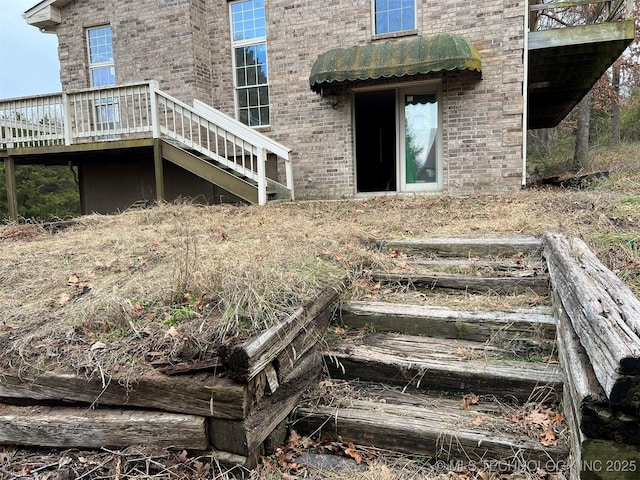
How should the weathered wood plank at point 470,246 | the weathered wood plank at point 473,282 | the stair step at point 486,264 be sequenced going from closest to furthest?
the weathered wood plank at point 473,282, the stair step at point 486,264, the weathered wood plank at point 470,246

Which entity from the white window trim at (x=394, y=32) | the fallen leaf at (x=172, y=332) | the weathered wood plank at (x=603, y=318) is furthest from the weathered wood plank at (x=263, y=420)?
the white window trim at (x=394, y=32)

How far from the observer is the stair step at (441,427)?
181 cm

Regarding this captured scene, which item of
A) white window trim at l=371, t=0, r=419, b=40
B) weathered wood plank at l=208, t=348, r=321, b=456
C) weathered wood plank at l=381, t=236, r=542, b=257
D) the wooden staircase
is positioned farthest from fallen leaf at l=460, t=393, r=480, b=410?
white window trim at l=371, t=0, r=419, b=40

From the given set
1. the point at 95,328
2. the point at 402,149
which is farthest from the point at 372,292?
the point at 402,149

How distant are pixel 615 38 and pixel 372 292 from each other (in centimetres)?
673

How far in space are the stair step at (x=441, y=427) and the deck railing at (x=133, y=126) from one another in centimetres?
537

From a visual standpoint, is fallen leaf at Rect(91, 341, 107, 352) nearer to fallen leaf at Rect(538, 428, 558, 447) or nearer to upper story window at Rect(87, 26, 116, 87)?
fallen leaf at Rect(538, 428, 558, 447)

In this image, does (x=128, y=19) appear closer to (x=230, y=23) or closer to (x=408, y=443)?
(x=230, y=23)

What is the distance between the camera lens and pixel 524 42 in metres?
7.34

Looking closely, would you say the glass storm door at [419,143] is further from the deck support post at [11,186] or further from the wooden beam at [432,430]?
the deck support post at [11,186]

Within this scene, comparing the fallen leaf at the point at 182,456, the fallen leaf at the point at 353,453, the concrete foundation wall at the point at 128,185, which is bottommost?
the fallen leaf at the point at 353,453

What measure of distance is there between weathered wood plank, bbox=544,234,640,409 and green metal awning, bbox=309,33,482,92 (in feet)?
Answer: 16.6

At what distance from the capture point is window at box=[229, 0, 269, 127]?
356 inches

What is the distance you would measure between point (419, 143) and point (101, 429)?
24.9 feet
